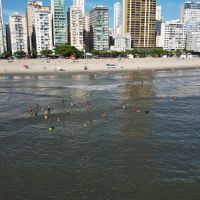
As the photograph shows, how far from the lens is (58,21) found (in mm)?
181750

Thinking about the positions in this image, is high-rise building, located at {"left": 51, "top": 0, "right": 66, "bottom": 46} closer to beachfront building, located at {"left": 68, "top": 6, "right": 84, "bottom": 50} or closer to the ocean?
beachfront building, located at {"left": 68, "top": 6, "right": 84, "bottom": 50}

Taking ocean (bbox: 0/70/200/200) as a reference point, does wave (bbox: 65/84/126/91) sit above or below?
above

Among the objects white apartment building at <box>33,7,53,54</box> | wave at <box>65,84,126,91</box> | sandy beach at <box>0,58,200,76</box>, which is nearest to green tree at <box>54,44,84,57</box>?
sandy beach at <box>0,58,200,76</box>

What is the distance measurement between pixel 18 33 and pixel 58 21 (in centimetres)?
2711

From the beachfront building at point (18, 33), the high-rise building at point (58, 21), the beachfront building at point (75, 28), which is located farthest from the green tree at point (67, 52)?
the beachfront building at point (75, 28)

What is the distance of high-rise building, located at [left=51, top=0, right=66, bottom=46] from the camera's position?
17962 centimetres

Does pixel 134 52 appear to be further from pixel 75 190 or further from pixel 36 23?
pixel 75 190

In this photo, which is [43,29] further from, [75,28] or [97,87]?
[97,87]

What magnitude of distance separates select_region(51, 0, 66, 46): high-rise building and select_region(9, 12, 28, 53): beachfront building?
1916 centimetres

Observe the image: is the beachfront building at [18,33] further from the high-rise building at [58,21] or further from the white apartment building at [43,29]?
the high-rise building at [58,21]

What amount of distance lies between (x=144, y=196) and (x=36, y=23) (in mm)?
168081

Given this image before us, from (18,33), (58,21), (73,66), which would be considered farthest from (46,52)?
(58,21)

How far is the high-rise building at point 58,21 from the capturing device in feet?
589

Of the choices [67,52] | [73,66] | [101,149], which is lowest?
[101,149]
